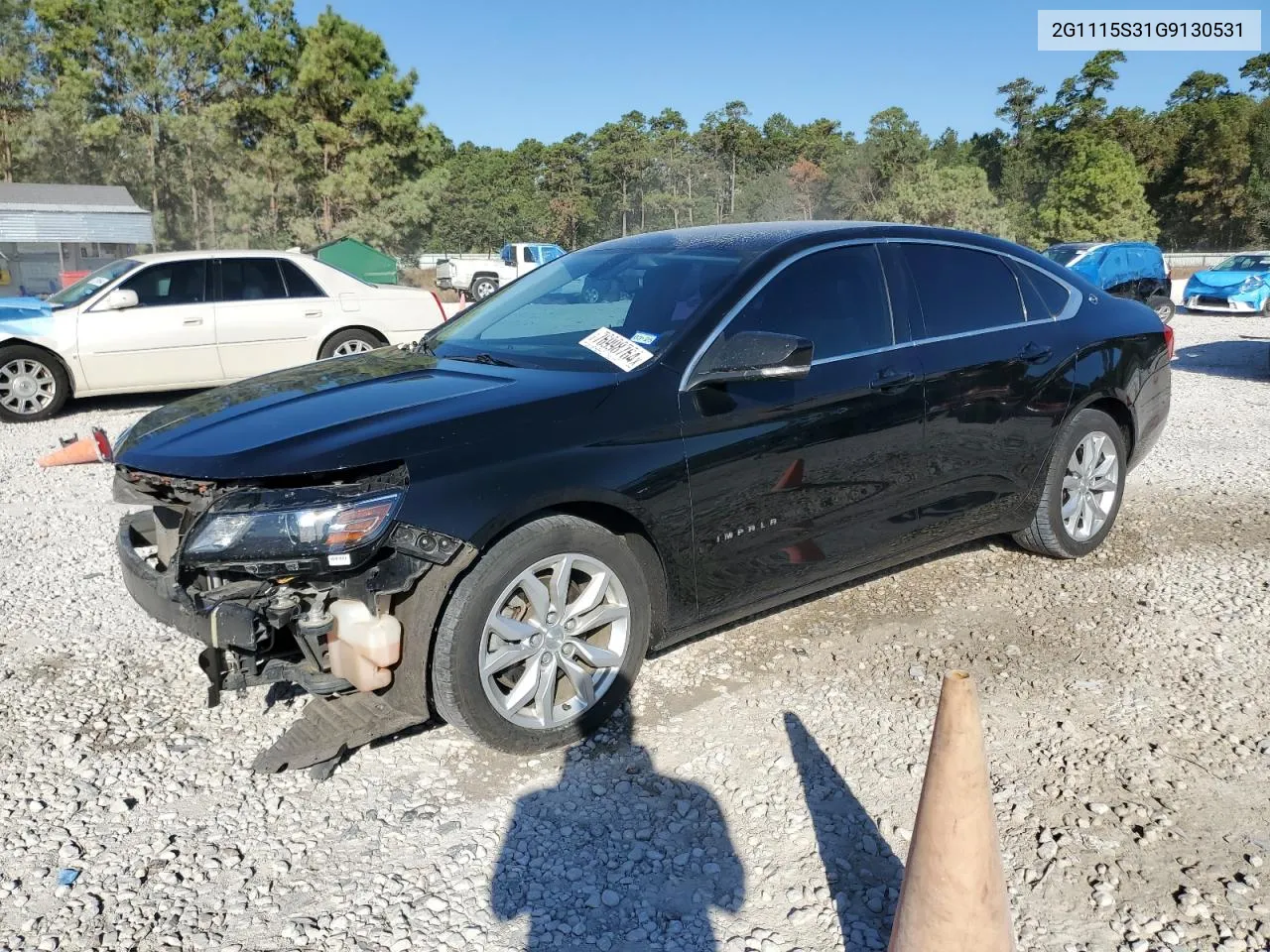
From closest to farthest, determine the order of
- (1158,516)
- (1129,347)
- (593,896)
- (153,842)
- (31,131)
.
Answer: (593,896)
(153,842)
(1129,347)
(1158,516)
(31,131)

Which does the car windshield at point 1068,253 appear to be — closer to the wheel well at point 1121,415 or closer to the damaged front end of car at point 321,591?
the wheel well at point 1121,415

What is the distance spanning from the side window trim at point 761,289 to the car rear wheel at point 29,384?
8095 millimetres

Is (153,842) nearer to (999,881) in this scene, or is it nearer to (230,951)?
(230,951)

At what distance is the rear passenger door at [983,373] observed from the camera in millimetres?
4293

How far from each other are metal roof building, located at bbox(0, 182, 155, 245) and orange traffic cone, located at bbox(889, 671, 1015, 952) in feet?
101

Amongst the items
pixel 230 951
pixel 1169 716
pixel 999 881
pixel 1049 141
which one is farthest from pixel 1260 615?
pixel 1049 141

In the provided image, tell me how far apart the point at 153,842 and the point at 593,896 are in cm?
129

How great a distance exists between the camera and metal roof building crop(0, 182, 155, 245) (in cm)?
2719

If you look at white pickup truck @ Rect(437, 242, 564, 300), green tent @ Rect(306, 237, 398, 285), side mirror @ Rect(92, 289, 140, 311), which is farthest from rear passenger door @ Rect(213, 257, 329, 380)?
white pickup truck @ Rect(437, 242, 564, 300)

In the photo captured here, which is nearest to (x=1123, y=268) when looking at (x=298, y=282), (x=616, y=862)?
(x=298, y=282)

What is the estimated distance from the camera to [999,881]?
87.0 inches

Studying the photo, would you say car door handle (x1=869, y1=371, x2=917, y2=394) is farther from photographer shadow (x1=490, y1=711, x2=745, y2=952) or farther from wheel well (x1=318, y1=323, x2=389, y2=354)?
wheel well (x1=318, y1=323, x2=389, y2=354)

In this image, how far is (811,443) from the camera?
3.81m

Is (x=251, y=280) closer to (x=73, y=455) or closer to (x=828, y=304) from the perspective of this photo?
(x=73, y=455)
